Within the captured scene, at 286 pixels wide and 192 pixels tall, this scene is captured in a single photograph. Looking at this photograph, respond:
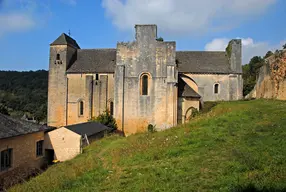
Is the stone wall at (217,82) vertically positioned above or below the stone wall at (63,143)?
above

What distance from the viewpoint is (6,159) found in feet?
51.6

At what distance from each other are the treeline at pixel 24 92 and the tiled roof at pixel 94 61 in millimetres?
33528

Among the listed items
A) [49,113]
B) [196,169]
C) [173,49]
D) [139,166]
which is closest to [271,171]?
[196,169]

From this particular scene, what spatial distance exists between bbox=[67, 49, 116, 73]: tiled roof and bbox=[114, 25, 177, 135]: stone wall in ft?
11.3

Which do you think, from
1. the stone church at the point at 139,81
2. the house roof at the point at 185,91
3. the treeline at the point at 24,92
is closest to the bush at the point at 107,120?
the stone church at the point at 139,81

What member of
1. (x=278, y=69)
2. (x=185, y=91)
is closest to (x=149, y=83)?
(x=185, y=91)

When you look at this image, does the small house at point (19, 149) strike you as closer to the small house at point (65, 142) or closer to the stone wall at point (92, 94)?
the small house at point (65, 142)

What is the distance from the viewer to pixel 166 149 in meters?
10.4

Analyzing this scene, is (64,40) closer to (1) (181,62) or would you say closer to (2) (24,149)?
(1) (181,62)

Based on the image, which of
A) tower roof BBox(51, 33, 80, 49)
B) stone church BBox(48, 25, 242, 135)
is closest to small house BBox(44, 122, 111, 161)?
stone church BBox(48, 25, 242, 135)

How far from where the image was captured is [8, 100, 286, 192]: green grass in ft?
21.3

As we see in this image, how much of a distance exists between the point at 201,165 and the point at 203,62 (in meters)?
25.0

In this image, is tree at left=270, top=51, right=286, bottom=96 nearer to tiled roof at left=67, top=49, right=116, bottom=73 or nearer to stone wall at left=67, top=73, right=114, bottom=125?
tiled roof at left=67, top=49, right=116, bottom=73

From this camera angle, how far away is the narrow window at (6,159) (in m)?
15.3
